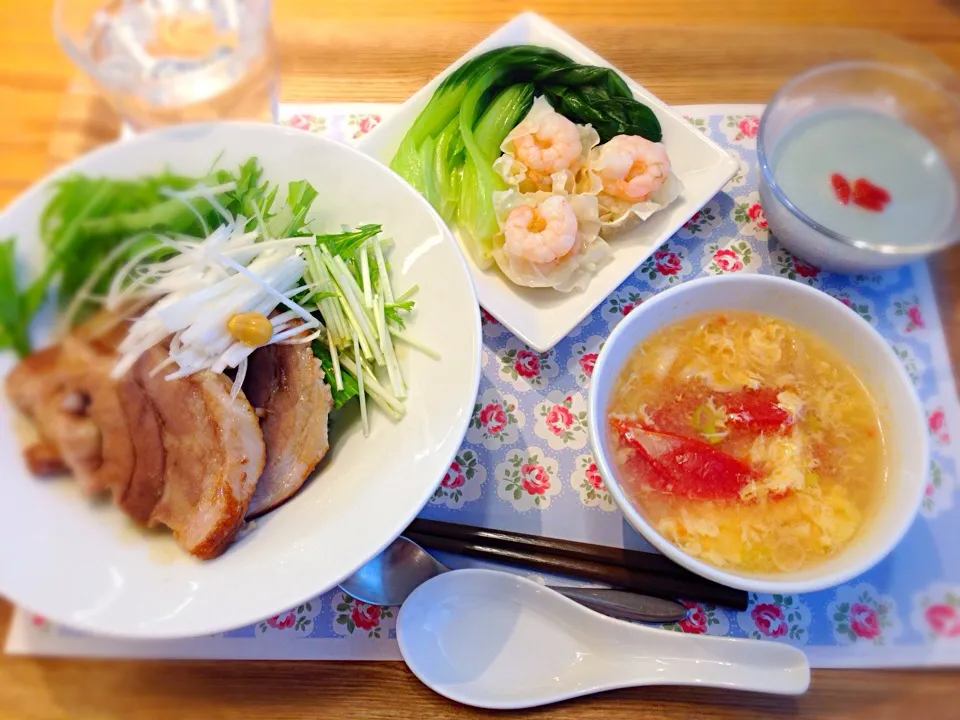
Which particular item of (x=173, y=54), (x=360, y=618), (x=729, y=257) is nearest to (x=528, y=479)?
(x=360, y=618)

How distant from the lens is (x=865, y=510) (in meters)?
1.14

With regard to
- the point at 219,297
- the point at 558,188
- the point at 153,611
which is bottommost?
the point at 153,611

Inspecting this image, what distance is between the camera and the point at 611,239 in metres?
1.49

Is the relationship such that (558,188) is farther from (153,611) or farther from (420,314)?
(153,611)

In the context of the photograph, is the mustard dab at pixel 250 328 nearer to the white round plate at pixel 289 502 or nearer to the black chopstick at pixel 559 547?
the white round plate at pixel 289 502

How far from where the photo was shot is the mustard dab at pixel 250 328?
989 mm

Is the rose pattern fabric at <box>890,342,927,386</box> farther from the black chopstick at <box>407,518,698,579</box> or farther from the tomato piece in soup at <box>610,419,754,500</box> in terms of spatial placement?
the black chopstick at <box>407,518,698,579</box>

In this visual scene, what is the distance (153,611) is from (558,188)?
1127mm

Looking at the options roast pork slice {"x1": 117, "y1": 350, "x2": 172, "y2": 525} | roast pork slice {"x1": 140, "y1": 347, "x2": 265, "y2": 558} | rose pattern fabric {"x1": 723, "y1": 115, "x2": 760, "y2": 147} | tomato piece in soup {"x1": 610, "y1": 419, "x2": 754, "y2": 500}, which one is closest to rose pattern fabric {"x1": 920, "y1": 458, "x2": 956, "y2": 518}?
tomato piece in soup {"x1": 610, "y1": 419, "x2": 754, "y2": 500}

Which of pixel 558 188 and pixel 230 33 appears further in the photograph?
pixel 558 188

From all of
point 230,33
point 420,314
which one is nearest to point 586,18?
point 230,33

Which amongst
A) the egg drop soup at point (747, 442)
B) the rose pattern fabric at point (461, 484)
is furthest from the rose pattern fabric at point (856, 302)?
the rose pattern fabric at point (461, 484)

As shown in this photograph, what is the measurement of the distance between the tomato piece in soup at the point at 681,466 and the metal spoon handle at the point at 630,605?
0.66 feet

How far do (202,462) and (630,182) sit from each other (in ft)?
3.42
